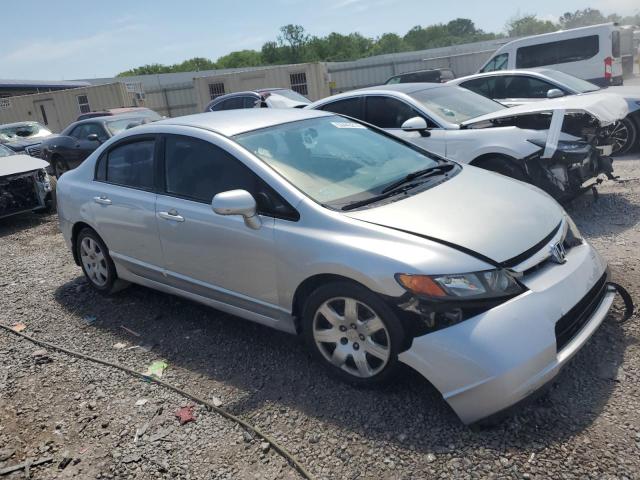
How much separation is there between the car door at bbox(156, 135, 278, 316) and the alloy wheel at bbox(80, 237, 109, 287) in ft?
3.61

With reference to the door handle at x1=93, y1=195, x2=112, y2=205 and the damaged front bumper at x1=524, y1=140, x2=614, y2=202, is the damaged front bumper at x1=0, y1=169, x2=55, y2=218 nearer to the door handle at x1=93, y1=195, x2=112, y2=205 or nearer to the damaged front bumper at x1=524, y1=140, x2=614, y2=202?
the door handle at x1=93, y1=195, x2=112, y2=205

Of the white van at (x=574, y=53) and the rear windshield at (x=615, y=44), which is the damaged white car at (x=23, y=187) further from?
the rear windshield at (x=615, y=44)

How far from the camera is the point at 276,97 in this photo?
13359 mm

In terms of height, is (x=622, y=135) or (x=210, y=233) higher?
(x=210, y=233)

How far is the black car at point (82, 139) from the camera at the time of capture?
1224 centimetres

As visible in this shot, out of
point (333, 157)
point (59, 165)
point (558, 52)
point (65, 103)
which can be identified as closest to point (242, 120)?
point (333, 157)

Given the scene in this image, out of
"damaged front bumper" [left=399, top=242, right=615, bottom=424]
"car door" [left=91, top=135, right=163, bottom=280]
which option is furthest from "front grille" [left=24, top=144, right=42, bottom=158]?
"damaged front bumper" [left=399, top=242, right=615, bottom=424]

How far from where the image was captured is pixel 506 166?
232 inches

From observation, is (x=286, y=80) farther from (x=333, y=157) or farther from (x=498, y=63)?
(x=333, y=157)

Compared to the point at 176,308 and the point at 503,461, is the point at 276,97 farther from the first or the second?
the point at 503,461

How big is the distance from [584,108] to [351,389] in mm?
4345

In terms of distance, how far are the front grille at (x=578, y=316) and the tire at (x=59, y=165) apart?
1260 cm

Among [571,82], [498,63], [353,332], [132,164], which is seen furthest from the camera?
[498,63]

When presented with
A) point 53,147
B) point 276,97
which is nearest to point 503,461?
point 276,97
